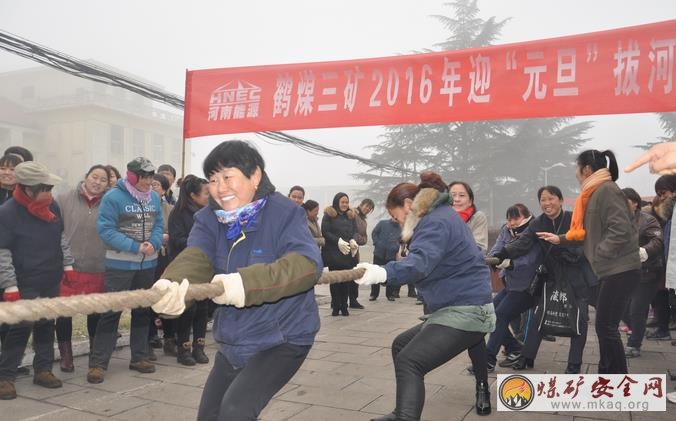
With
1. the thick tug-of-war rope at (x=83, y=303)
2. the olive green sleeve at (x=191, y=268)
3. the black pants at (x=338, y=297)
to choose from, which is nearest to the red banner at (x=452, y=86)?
the black pants at (x=338, y=297)

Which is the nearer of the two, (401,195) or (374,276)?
(374,276)

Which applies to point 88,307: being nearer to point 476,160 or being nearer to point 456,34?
point 476,160

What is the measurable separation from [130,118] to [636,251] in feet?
133

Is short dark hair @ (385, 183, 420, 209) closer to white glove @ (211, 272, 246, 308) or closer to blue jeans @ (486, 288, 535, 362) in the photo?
white glove @ (211, 272, 246, 308)


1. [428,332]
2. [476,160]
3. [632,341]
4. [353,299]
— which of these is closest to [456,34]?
[476,160]

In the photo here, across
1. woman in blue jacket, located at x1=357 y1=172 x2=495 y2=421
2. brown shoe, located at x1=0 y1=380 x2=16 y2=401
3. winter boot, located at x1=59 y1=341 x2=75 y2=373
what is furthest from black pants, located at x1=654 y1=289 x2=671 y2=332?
brown shoe, located at x1=0 y1=380 x2=16 y2=401

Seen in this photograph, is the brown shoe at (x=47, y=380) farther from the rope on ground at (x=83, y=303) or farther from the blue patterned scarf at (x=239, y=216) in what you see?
the rope on ground at (x=83, y=303)

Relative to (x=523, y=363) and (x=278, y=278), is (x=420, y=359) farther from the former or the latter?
(x=523, y=363)

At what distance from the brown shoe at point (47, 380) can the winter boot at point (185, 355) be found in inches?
45.5

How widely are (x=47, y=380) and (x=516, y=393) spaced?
3797 millimetres

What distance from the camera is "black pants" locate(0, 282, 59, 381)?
4090mm

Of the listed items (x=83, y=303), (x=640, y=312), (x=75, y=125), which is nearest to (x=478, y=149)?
(x=75, y=125)

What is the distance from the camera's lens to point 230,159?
89.2 inches

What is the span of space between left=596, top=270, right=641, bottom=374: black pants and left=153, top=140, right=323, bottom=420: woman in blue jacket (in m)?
2.81
